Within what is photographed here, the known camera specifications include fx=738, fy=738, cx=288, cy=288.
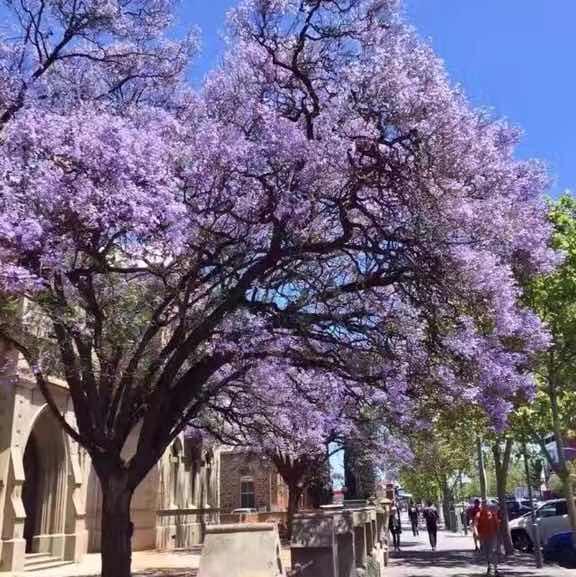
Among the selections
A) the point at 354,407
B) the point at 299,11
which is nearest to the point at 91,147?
the point at 299,11

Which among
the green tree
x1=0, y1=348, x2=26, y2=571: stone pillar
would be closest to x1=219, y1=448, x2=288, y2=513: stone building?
x1=0, y1=348, x2=26, y2=571: stone pillar

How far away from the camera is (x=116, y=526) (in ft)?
37.7

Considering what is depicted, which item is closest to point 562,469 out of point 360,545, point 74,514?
point 360,545

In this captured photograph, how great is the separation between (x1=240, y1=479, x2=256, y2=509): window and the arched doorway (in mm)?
29308

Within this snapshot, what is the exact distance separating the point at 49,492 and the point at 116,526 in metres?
11.7

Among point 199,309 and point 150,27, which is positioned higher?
→ point 150,27

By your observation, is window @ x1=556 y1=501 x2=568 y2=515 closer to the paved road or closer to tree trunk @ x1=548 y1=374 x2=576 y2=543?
the paved road

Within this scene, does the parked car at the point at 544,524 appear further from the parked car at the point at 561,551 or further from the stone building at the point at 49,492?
the stone building at the point at 49,492

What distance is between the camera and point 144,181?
9.41 meters

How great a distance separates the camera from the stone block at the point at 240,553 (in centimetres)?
636

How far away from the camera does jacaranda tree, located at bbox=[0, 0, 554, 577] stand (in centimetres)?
944

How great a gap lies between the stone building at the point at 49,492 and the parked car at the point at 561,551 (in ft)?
45.1

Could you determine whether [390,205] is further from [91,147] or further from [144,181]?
[91,147]

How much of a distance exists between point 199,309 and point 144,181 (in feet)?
13.0
